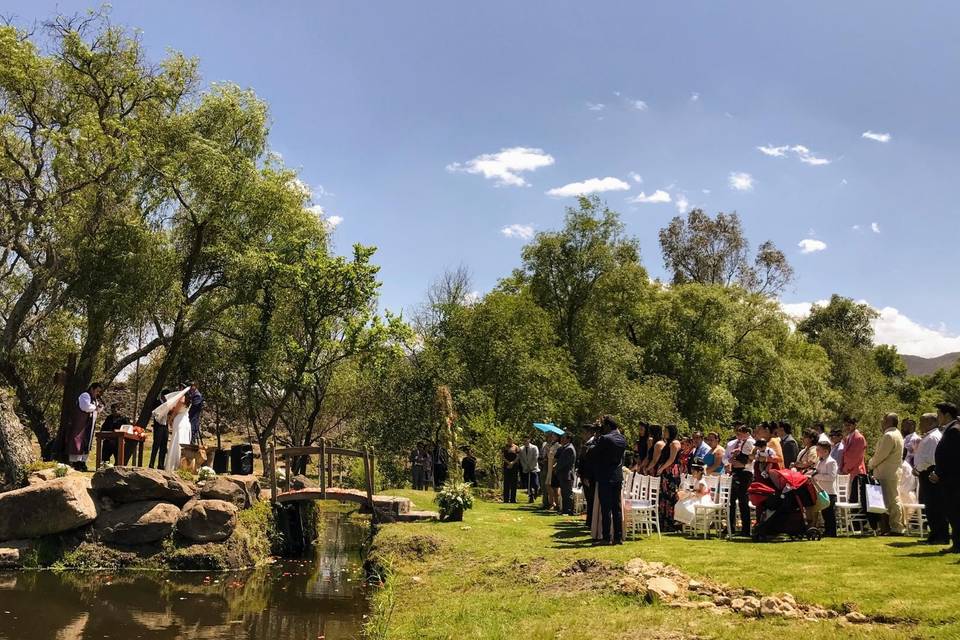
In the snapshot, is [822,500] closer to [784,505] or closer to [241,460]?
[784,505]

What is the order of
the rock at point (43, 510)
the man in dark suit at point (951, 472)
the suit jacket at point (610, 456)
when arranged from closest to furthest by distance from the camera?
the man in dark suit at point (951, 472) < the suit jacket at point (610, 456) < the rock at point (43, 510)

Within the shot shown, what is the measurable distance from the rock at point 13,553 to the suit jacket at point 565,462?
1039 cm

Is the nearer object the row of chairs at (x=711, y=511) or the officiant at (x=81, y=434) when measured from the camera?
the row of chairs at (x=711, y=511)

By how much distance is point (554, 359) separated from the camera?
34562 millimetres

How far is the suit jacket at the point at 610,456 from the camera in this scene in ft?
37.0

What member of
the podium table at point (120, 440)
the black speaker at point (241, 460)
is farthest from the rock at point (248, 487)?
the podium table at point (120, 440)

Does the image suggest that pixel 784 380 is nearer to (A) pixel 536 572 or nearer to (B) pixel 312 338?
(B) pixel 312 338

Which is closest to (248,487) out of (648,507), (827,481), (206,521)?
(206,521)

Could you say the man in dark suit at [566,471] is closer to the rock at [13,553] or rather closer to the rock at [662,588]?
the rock at [662,588]

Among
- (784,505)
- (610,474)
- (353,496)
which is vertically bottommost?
(353,496)

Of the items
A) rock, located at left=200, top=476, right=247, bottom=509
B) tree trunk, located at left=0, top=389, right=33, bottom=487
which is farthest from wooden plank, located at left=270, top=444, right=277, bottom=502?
tree trunk, located at left=0, top=389, right=33, bottom=487

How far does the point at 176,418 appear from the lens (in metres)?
16.6

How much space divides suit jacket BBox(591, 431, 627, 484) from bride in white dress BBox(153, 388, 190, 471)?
9.72 m

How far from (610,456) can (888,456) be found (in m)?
4.50
